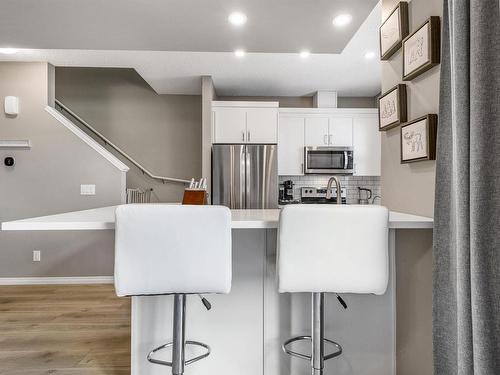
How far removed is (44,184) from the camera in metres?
4.27

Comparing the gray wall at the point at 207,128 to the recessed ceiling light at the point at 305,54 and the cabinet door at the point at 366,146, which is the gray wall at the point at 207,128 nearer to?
the recessed ceiling light at the point at 305,54

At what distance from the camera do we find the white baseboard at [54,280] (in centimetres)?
418

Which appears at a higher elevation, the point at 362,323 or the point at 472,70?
the point at 472,70

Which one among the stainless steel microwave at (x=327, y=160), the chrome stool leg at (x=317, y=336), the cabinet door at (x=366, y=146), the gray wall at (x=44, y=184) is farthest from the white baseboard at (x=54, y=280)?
the cabinet door at (x=366, y=146)

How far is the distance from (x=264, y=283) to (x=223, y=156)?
2800mm

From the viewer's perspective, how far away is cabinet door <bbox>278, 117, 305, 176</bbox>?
5.10 m

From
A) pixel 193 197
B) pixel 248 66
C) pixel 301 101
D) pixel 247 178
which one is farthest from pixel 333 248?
pixel 301 101

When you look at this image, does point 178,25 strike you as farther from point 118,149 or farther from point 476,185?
point 118,149

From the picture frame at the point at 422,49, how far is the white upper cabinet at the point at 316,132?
322 centimetres

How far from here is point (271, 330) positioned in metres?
1.97

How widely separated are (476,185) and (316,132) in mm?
4166

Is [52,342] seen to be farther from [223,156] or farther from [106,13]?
[223,156]

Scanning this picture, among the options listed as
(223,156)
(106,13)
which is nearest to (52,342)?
(106,13)

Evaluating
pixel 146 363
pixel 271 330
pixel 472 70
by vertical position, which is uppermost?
pixel 472 70
